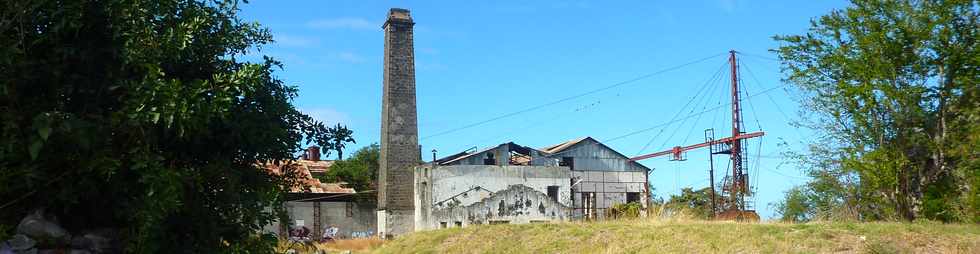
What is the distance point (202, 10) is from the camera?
27.3 ft

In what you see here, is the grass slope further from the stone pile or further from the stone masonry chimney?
the stone masonry chimney

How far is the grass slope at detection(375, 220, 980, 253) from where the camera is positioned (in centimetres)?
1574

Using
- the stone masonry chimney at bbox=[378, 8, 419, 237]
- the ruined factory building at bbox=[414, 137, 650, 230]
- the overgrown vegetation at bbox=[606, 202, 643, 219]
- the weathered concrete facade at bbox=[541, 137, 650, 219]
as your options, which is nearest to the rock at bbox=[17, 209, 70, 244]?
the overgrown vegetation at bbox=[606, 202, 643, 219]

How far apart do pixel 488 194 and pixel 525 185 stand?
1814mm

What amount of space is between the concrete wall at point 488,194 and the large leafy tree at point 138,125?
28861mm

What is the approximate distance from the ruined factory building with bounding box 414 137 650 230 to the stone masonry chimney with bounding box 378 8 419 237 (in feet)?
2.34

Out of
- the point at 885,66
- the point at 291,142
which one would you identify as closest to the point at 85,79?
the point at 291,142

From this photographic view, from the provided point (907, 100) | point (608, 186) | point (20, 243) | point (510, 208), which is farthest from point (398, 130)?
point (20, 243)

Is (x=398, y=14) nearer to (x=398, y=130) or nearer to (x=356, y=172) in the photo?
(x=398, y=130)

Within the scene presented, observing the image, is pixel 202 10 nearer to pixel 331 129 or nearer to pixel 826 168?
pixel 331 129

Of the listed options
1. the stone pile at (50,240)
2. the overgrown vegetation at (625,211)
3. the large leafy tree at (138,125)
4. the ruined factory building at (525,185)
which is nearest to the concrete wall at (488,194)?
the ruined factory building at (525,185)

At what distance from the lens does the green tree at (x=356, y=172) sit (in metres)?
53.1

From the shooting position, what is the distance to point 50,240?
723 cm

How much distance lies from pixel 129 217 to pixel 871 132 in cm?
1925
